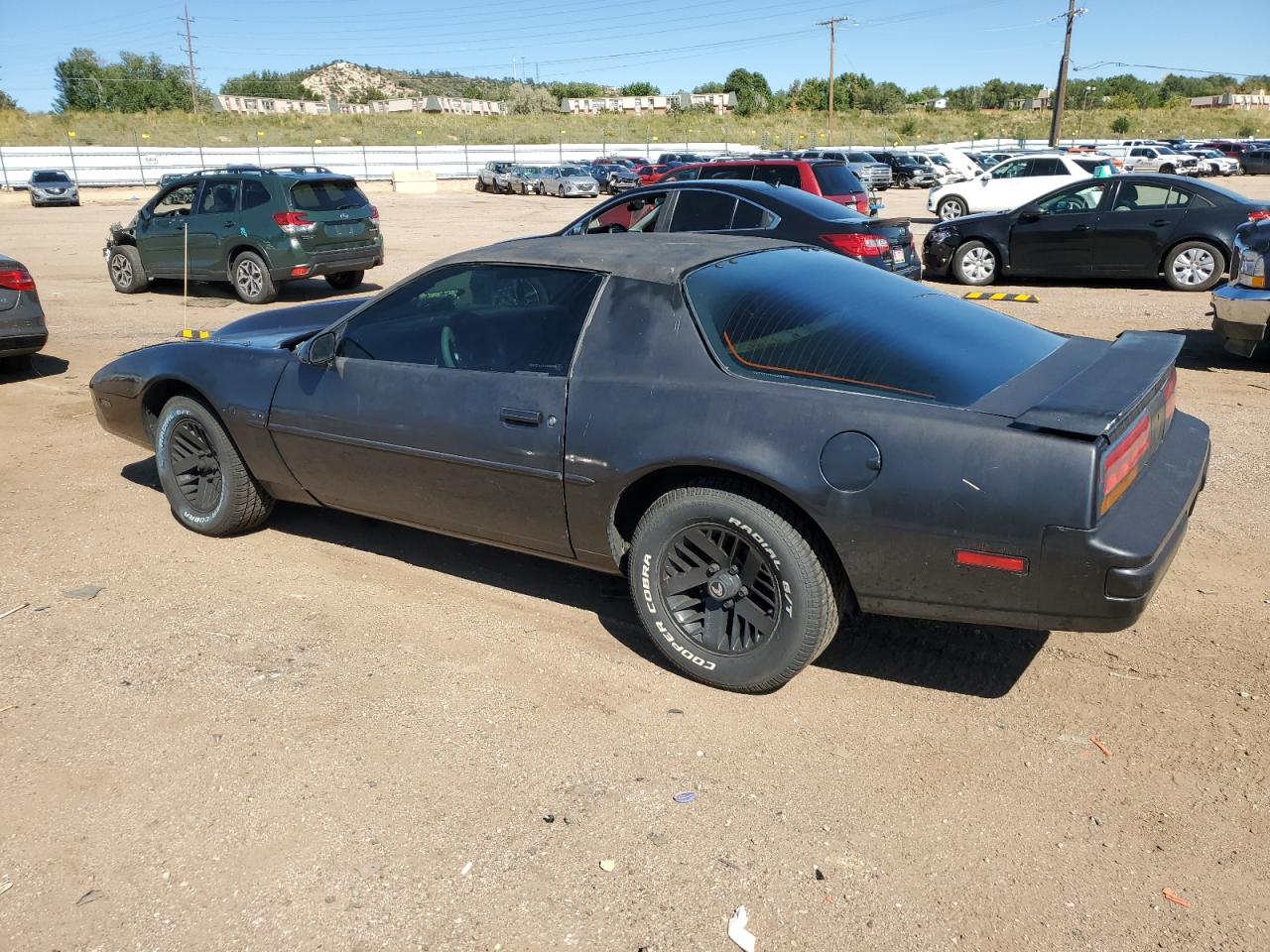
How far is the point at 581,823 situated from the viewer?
2961 millimetres

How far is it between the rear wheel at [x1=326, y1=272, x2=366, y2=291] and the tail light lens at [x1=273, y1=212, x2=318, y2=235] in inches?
50.9

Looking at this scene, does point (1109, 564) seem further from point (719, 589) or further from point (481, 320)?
point (481, 320)

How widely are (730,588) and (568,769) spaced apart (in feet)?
2.65

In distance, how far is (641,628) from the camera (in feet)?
13.7

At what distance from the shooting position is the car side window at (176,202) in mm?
14055

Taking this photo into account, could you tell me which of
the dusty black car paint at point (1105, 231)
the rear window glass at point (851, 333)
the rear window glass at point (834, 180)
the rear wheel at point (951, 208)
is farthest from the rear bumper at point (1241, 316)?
the rear wheel at point (951, 208)

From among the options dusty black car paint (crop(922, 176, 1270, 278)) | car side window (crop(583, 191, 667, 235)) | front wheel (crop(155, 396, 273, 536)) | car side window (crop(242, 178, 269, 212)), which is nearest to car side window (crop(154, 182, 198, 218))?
car side window (crop(242, 178, 269, 212))

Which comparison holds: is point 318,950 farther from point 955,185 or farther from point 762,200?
point 955,185

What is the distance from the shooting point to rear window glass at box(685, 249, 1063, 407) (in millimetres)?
3375

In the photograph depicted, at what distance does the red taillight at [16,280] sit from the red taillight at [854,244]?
718cm

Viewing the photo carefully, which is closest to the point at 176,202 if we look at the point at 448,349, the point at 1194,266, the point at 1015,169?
the point at 448,349

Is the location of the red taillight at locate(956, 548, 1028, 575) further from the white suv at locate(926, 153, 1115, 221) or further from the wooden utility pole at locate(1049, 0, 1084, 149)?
the wooden utility pole at locate(1049, 0, 1084, 149)

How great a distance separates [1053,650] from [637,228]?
320 inches

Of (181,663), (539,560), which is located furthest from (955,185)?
(181,663)
